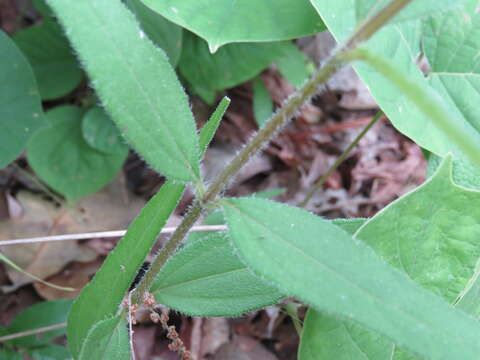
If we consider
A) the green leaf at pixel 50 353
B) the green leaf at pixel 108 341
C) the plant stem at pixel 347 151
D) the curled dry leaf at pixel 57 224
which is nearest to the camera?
the green leaf at pixel 108 341

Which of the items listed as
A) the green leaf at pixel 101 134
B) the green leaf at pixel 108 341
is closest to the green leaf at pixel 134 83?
the green leaf at pixel 108 341

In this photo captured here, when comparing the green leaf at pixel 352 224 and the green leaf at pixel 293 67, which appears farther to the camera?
the green leaf at pixel 293 67

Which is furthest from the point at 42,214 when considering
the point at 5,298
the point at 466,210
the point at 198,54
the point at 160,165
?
the point at 466,210

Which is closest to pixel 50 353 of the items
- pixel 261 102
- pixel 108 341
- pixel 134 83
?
pixel 108 341

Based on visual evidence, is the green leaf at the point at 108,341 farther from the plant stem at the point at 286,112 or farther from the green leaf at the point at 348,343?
the green leaf at the point at 348,343

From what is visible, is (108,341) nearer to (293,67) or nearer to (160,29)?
(160,29)

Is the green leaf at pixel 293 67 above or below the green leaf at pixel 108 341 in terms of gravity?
above
